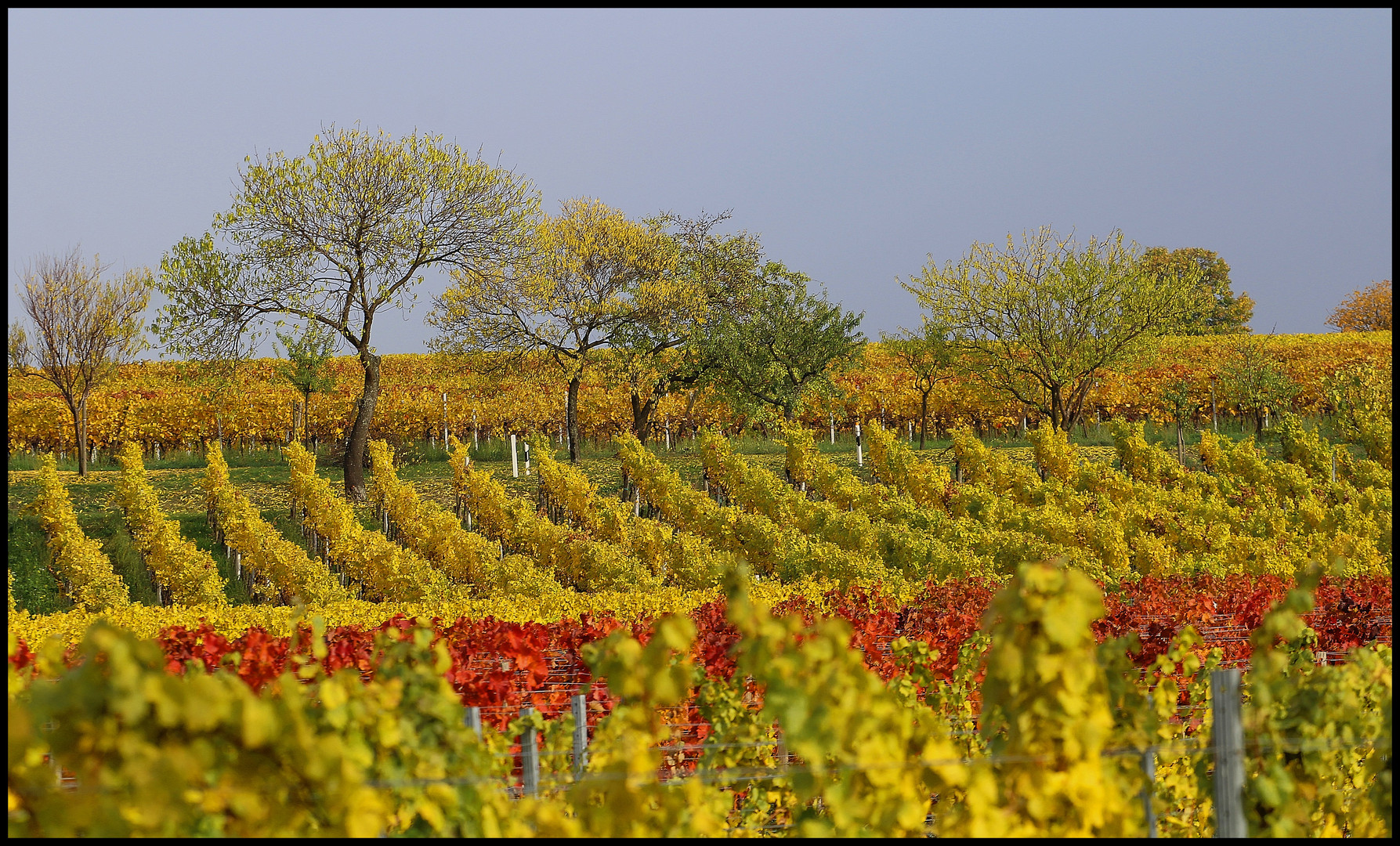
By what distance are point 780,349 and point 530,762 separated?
79.7 feet

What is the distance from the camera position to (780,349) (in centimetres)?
2773

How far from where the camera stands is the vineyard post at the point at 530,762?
12.1ft

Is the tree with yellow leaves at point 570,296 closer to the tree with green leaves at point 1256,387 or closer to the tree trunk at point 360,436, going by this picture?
the tree trunk at point 360,436

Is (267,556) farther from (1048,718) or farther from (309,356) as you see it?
(1048,718)

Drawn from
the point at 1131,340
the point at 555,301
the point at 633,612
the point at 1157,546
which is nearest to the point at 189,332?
the point at 555,301

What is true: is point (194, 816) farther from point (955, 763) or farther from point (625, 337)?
point (625, 337)

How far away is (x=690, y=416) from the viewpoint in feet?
114

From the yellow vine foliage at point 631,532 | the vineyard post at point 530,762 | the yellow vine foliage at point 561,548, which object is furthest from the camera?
the yellow vine foliage at point 561,548

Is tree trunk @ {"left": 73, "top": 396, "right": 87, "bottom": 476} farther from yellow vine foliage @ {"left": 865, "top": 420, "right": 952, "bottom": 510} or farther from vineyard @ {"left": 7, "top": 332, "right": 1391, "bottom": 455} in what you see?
yellow vine foliage @ {"left": 865, "top": 420, "right": 952, "bottom": 510}

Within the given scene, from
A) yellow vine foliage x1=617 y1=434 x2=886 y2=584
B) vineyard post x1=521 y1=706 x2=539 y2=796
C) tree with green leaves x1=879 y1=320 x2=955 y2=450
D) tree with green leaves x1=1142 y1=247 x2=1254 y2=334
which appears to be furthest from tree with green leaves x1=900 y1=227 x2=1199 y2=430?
tree with green leaves x1=1142 y1=247 x2=1254 y2=334

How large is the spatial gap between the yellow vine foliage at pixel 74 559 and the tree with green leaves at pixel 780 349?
15435mm

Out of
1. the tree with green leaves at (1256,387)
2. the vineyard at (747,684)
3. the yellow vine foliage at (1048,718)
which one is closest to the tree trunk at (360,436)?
the vineyard at (747,684)

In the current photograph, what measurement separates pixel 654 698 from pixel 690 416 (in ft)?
105

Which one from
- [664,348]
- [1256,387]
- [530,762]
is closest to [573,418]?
[664,348]
